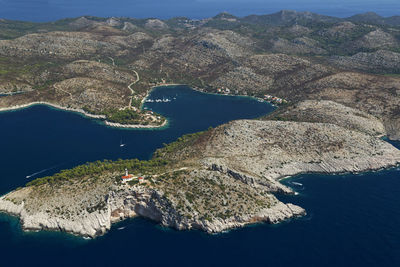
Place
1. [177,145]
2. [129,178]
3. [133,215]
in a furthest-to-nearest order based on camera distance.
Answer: [177,145], [129,178], [133,215]

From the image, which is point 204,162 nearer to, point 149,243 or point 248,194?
point 248,194

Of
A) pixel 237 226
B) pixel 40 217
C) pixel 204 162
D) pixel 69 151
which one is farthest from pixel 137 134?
pixel 237 226

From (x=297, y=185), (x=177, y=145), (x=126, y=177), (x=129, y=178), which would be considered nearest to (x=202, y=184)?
(x=129, y=178)

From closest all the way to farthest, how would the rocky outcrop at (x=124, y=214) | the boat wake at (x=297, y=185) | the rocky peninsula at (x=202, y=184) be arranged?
the rocky outcrop at (x=124, y=214)
the rocky peninsula at (x=202, y=184)
the boat wake at (x=297, y=185)

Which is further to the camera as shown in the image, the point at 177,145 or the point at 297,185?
the point at 177,145

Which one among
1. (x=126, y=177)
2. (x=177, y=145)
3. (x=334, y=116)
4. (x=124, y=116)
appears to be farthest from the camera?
(x=124, y=116)

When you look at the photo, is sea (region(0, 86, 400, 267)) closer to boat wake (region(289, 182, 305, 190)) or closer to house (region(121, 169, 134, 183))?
boat wake (region(289, 182, 305, 190))

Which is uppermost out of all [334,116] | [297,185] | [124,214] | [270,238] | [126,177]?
[334,116]

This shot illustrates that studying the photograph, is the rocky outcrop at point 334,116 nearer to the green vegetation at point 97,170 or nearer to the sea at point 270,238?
the sea at point 270,238

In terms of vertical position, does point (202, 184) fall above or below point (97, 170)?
below

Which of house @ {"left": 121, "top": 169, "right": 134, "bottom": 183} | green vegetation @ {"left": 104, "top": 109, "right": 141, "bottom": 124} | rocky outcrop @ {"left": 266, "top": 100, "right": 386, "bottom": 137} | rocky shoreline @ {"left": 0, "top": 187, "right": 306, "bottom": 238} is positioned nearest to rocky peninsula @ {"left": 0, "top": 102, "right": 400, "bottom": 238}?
rocky shoreline @ {"left": 0, "top": 187, "right": 306, "bottom": 238}

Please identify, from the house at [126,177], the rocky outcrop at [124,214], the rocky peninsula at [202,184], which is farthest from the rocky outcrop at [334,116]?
the house at [126,177]

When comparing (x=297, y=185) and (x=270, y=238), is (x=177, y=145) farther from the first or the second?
(x=270, y=238)
